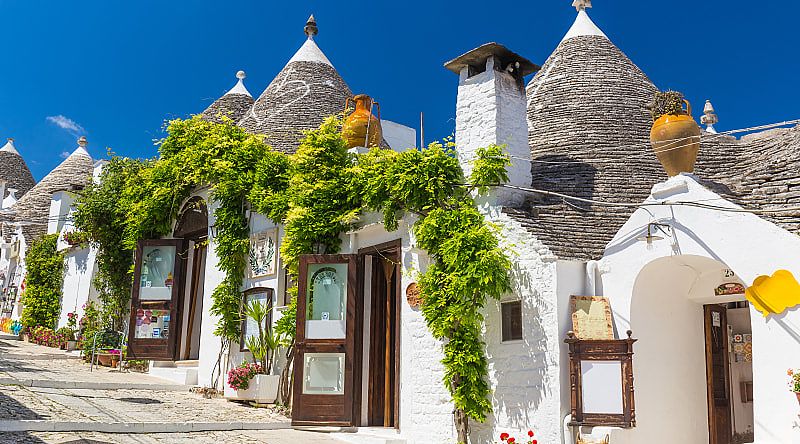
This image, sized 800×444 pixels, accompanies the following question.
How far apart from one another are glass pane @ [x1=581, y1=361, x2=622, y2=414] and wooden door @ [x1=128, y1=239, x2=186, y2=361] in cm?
996

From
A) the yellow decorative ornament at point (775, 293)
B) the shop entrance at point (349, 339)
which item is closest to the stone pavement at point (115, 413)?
the shop entrance at point (349, 339)

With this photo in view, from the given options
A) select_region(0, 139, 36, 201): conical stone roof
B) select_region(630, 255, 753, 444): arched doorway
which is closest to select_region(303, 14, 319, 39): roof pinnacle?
select_region(630, 255, 753, 444): arched doorway

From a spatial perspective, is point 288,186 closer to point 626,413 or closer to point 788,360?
point 626,413

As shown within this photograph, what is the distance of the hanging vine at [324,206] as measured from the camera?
9.35 meters

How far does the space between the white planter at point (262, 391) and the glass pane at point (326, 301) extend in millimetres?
1618

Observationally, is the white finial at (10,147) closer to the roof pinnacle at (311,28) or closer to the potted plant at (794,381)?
the roof pinnacle at (311,28)

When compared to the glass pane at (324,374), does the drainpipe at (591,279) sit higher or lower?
higher

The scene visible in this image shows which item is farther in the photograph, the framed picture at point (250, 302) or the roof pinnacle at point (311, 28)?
the roof pinnacle at point (311, 28)

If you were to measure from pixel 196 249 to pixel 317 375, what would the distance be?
6.39 m

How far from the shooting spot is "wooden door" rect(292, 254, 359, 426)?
36.0ft

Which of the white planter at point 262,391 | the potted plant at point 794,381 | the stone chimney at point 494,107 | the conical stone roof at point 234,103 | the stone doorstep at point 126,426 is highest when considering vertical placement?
the conical stone roof at point 234,103

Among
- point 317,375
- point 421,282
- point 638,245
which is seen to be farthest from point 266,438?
point 638,245

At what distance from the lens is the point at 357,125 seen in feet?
42.9

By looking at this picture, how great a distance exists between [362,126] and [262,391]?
491 cm
